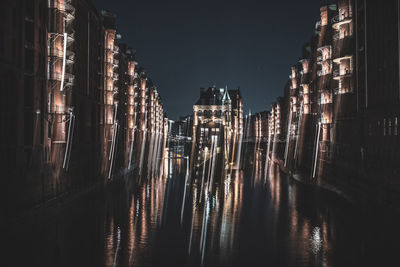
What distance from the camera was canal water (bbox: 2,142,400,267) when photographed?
18.9 m

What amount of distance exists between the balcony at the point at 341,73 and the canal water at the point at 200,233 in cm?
1110

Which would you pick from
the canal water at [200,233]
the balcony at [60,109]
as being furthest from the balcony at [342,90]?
the balcony at [60,109]

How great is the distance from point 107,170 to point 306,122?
102 feet

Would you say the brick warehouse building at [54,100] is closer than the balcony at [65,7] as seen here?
Yes

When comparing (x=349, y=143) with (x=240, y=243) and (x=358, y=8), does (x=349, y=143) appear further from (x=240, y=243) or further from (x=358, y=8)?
(x=240, y=243)

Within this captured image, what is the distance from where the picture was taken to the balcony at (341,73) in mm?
38925

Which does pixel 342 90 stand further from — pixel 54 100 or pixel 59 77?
pixel 54 100

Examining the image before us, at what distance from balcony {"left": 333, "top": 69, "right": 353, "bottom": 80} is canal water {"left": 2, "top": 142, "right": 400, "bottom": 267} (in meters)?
11.1

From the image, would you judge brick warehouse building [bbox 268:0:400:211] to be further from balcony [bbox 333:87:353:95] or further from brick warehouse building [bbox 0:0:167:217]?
brick warehouse building [bbox 0:0:167:217]

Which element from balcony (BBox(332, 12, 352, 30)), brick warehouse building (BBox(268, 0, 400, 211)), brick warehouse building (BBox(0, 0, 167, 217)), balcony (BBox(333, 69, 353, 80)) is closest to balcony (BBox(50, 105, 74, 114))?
brick warehouse building (BBox(0, 0, 167, 217))

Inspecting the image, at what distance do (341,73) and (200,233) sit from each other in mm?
23561

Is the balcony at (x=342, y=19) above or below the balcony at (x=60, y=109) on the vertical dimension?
above

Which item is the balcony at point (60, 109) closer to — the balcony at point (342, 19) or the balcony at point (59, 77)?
the balcony at point (59, 77)

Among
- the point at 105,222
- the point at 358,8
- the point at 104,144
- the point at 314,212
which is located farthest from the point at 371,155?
the point at 104,144
